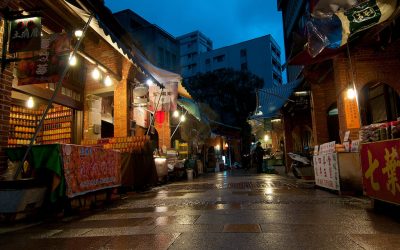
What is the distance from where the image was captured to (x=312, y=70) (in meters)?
12.8

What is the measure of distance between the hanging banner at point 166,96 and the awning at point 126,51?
44 centimetres

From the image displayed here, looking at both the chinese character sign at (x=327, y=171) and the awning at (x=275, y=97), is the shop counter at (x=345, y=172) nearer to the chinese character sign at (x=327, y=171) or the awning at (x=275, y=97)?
the chinese character sign at (x=327, y=171)

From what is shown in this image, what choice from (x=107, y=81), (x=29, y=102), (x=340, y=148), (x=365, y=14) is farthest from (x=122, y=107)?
(x=365, y=14)

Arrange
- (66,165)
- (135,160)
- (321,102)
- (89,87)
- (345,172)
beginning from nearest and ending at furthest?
(66,165), (345,172), (135,160), (89,87), (321,102)

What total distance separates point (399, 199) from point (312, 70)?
9.12m

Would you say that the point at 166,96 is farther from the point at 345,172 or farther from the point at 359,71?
the point at 345,172

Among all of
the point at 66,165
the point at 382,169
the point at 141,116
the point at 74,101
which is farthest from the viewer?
the point at 141,116

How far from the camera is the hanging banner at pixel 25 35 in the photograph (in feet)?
20.6

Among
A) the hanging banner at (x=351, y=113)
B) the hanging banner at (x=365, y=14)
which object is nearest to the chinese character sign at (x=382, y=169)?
the hanging banner at (x=365, y=14)

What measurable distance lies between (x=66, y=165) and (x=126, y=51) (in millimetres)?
4785

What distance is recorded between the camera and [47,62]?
22.4ft

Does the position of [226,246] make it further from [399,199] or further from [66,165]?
[66,165]

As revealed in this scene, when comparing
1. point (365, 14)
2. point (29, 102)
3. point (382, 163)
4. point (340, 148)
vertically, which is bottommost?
point (382, 163)

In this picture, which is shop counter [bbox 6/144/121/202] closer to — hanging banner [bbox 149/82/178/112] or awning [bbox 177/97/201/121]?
hanging banner [bbox 149/82/178/112]
